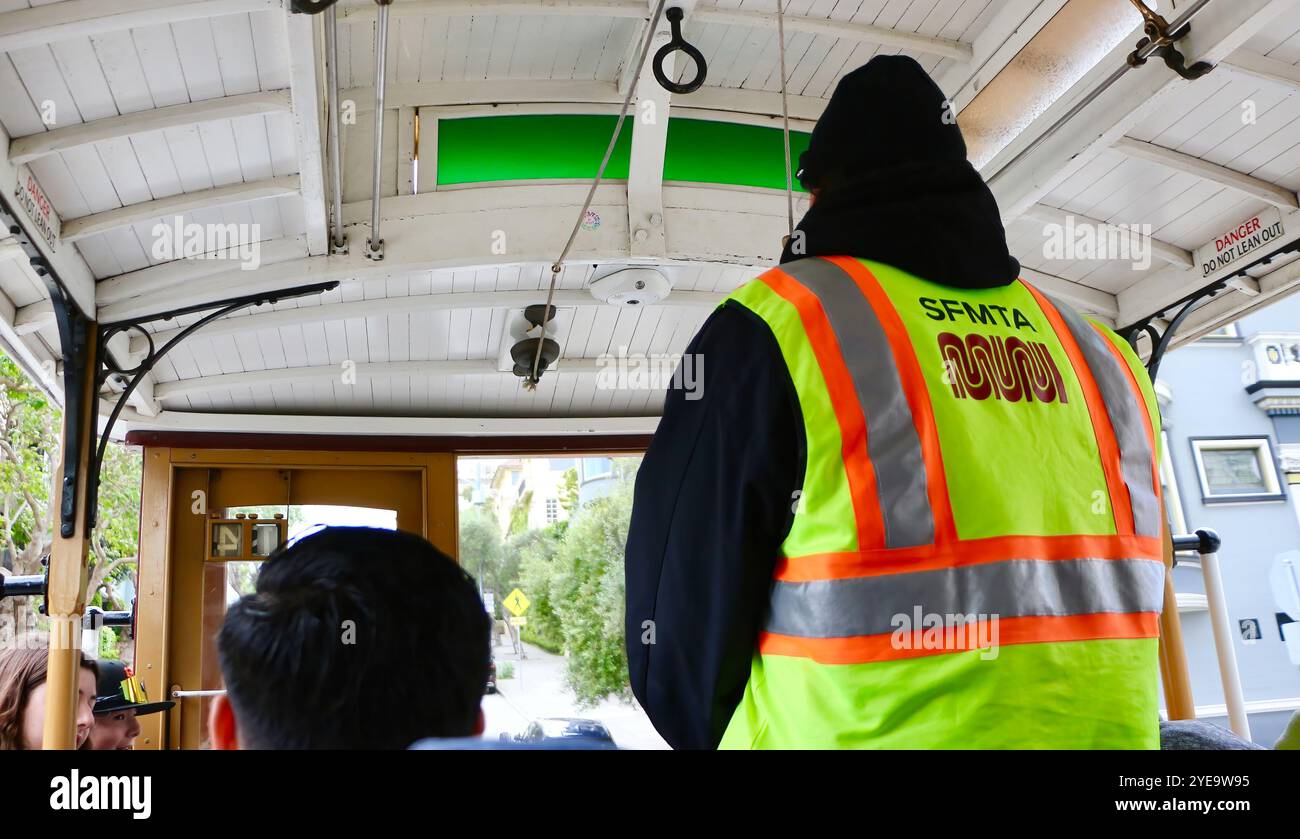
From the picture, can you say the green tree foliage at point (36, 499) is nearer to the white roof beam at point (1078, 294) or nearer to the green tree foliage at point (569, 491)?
the green tree foliage at point (569, 491)

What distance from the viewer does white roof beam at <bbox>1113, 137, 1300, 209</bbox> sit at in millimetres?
3504

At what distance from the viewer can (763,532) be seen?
925mm

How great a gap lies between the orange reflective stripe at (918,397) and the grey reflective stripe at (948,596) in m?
0.05

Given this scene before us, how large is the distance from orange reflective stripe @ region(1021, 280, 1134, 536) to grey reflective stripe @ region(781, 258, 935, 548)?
0.90 feet

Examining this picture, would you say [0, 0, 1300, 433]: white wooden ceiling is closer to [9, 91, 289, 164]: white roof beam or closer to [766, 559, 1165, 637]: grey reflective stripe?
[9, 91, 289, 164]: white roof beam

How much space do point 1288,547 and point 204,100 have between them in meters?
7.00

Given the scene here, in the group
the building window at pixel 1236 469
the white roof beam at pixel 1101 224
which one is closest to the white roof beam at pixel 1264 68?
the white roof beam at pixel 1101 224

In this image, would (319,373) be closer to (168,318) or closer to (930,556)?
(168,318)

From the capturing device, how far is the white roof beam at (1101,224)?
3.95m

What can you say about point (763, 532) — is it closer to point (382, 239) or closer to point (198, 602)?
point (382, 239)

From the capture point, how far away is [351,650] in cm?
60

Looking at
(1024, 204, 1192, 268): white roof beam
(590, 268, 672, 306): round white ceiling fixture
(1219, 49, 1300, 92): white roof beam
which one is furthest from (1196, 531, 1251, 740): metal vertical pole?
(590, 268, 672, 306): round white ceiling fixture

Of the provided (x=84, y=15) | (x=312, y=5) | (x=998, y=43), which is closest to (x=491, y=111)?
(x=84, y=15)

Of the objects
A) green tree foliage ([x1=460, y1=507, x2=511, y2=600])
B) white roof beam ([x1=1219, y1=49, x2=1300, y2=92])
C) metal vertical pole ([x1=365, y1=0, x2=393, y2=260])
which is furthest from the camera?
white roof beam ([x1=1219, y1=49, x2=1300, y2=92])
